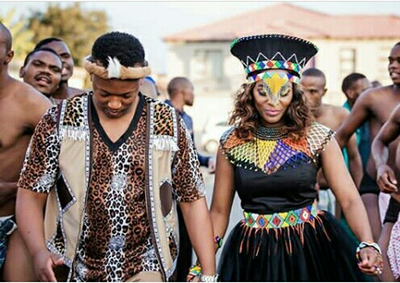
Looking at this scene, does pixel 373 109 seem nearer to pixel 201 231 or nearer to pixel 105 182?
pixel 201 231

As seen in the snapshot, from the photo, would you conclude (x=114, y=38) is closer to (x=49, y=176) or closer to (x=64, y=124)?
(x=64, y=124)

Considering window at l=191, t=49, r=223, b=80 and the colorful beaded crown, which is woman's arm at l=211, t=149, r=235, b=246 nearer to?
the colorful beaded crown

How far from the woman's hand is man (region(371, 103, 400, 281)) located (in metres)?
0.93

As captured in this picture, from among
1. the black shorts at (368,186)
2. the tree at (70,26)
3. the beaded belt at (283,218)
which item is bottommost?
the black shorts at (368,186)

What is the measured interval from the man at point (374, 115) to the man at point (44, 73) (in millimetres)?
2528

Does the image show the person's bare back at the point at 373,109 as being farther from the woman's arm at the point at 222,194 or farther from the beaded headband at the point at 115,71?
the beaded headband at the point at 115,71

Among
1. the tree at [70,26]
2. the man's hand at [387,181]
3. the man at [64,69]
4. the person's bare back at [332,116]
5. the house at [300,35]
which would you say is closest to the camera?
the man's hand at [387,181]

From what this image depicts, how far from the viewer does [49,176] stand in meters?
3.73

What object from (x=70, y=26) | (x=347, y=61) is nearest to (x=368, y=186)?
(x=347, y=61)

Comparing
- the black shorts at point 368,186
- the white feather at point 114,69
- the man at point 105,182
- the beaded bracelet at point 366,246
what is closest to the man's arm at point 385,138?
the black shorts at point 368,186

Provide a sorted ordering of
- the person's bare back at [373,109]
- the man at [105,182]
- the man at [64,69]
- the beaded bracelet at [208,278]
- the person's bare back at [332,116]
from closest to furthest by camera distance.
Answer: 1. the man at [105,182]
2. the beaded bracelet at [208,278]
3. the person's bare back at [373,109]
4. the man at [64,69]
5. the person's bare back at [332,116]

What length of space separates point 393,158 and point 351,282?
1.84 meters

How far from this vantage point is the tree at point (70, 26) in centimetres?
4984

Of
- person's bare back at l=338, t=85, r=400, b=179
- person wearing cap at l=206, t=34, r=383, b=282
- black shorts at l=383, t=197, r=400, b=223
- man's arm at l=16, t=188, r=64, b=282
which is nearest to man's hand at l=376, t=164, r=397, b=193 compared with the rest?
black shorts at l=383, t=197, r=400, b=223
